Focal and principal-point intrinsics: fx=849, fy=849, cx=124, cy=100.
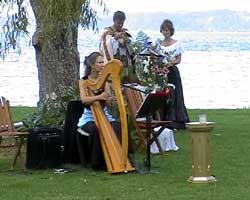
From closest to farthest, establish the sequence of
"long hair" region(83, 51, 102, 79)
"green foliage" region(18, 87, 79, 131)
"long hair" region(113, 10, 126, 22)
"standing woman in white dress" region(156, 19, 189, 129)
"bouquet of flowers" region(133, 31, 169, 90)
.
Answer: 1. "long hair" region(83, 51, 102, 79)
2. "bouquet of flowers" region(133, 31, 169, 90)
3. "long hair" region(113, 10, 126, 22)
4. "green foliage" region(18, 87, 79, 131)
5. "standing woman in white dress" region(156, 19, 189, 129)

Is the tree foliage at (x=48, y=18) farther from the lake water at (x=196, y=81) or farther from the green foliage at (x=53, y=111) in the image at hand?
the lake water at (x=196, y=81)

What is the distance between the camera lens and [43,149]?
8.41 m

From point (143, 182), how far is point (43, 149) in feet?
4.26

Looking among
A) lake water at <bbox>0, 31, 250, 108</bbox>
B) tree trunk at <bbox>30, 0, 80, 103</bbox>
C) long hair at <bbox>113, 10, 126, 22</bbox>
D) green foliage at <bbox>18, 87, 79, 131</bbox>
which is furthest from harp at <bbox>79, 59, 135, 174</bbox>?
lake water at <bbox>0, 31, 250, 108</bbox>

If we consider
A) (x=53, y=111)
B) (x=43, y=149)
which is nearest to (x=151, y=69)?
(x=43, y=149)

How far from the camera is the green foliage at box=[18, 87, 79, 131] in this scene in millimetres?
10281

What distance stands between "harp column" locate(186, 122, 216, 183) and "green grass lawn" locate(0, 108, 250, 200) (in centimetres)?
11

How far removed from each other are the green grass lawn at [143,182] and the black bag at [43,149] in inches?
5.1

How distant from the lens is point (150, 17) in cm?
2927

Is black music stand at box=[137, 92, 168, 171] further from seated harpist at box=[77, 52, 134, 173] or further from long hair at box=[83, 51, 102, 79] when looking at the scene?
long hair at box=[83, 51, 102, 79]

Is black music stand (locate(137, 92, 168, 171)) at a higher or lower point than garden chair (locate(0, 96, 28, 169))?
higher

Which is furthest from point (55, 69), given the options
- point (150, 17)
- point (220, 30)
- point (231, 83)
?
point (220, 30)

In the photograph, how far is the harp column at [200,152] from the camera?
7.46m

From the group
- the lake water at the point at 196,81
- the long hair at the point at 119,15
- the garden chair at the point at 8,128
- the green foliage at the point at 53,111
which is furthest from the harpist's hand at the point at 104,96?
the lake water at the point at 196,81
